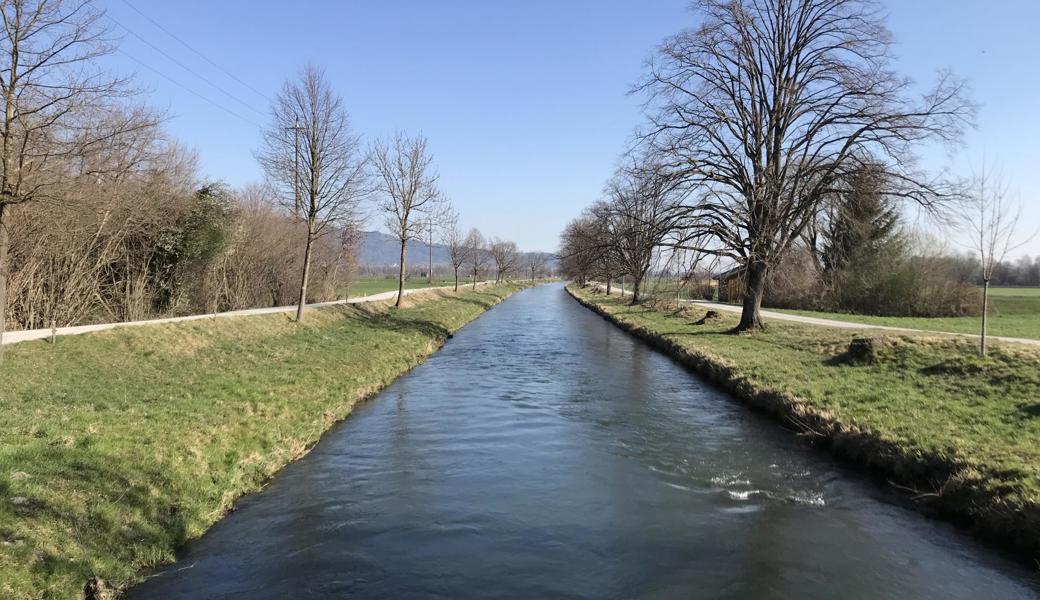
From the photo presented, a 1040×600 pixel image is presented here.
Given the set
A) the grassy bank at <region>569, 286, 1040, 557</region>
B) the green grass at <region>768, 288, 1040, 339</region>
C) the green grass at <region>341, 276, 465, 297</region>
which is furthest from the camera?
the green grass at <region>341, 276, 465, 297</region>

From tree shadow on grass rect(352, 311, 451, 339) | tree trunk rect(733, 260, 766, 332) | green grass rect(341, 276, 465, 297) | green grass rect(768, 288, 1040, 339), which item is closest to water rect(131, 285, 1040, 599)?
tree trunk rect(733, 260, 766, 332)

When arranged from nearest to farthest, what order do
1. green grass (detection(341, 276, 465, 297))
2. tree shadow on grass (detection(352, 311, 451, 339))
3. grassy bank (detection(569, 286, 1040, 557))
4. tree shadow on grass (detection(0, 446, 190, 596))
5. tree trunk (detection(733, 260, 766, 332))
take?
1. tree shadow on grass (detection(0, 446, 190, 596))
2. grassy bank (detection(569, 286, 1040, 557))
3. tree trunk (detection(733, 260, 766, 332))
4. tree shadow on grass (detection(352, 311, 451, 339))
5. green grass (detection(341, 276, 465, 297))

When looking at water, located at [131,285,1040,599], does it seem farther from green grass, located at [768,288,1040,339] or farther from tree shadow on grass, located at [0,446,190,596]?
green grass, located at [768,288,1040,339]

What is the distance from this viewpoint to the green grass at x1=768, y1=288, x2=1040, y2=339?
21.0m

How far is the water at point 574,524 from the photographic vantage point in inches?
228

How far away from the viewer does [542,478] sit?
8891 mm

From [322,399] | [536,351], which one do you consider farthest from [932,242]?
[322,399]

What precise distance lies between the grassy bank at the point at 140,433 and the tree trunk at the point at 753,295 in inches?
530

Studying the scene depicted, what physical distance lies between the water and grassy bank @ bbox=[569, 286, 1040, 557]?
0.52 m

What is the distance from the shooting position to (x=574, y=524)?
7227mm

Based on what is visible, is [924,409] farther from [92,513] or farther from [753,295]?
[92,513]

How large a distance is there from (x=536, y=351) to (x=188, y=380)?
1408cm

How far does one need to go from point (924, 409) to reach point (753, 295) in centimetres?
1181

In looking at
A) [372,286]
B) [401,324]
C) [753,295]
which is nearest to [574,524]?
[753,295]
